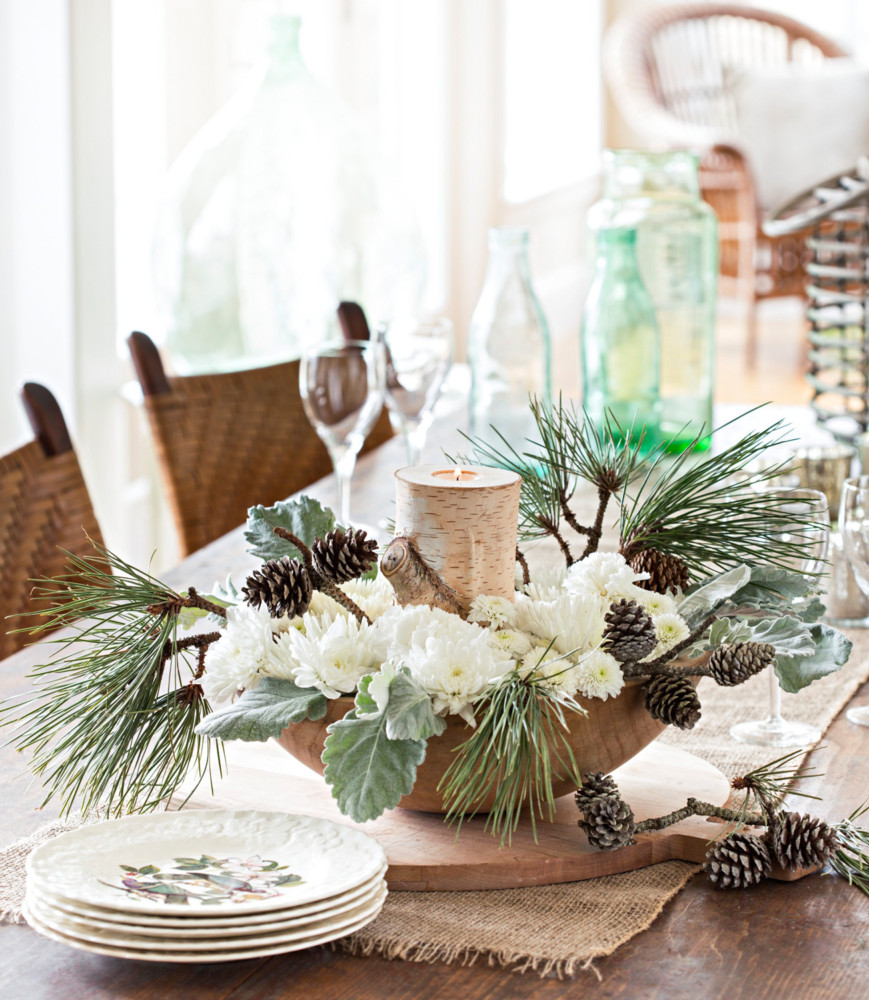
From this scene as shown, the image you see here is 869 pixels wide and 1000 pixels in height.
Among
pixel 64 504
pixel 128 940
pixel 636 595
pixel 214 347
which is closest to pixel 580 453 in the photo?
pixel 636 595

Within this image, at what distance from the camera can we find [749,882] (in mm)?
614

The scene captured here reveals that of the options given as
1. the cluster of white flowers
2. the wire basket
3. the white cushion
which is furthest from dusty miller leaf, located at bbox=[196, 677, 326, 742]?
the white cushion

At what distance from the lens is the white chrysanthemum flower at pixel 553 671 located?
576 millimetres

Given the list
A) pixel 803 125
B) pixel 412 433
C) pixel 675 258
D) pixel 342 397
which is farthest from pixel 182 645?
pixel 803 125

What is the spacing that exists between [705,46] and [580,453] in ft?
18.0

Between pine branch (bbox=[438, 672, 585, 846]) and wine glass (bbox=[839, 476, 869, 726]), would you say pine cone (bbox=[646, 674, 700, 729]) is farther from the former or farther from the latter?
wine glass (bbox=[839, 476, 869, 726])

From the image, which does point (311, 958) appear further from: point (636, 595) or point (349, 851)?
point (636, 595)

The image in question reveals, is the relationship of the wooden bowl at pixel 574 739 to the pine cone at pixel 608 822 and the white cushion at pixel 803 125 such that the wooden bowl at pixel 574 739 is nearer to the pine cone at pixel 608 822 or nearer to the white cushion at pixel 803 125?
the pine cone at pixel 608 822

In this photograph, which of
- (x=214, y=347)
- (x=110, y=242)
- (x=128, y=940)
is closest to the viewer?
(x=128, y=940)

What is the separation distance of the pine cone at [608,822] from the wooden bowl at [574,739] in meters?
0.02

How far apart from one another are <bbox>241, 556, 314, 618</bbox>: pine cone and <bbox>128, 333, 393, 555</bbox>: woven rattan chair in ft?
3.23

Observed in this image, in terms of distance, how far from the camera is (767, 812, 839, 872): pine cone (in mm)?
610

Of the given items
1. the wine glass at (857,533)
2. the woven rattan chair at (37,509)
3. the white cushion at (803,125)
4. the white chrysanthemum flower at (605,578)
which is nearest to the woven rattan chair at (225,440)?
the woven rattan chair at (37,509)

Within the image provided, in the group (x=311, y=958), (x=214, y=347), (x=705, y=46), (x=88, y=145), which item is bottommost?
(x=311, y=958)
